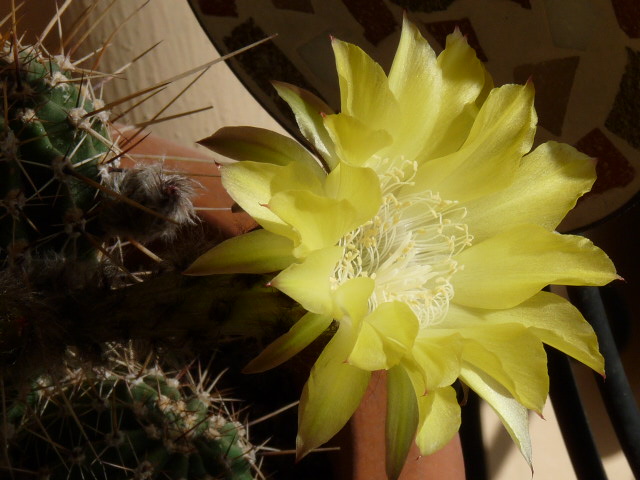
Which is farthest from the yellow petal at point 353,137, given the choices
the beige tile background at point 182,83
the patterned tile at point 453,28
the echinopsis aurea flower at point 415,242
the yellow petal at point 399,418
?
the beige tile background at point 182,83

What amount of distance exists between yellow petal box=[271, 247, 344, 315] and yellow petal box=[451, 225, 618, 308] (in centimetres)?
10

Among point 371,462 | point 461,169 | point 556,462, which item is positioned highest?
→ point 461,169

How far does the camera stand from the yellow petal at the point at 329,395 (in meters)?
0.32

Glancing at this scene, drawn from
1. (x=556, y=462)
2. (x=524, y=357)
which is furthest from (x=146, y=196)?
(x=556, y=462)

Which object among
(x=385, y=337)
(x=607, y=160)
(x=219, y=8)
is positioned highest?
(x=219, y=8)

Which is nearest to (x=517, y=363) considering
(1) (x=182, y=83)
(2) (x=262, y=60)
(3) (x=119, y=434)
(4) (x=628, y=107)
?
(3) (x=119, y=434)

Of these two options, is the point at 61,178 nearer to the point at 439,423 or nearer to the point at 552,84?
the point at 439,423

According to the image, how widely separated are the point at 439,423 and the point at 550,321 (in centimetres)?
8

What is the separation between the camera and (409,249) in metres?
0.43

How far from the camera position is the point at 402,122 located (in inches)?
14.9

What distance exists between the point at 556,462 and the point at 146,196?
65cm

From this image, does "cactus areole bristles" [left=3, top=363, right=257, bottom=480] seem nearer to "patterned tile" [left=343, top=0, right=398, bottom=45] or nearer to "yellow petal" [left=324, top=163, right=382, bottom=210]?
"yellow petal" [left=324, top=163, right=382, bottom=210]

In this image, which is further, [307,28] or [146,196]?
[307,28]

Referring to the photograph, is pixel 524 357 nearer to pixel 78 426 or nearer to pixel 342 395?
pixel 342 395
